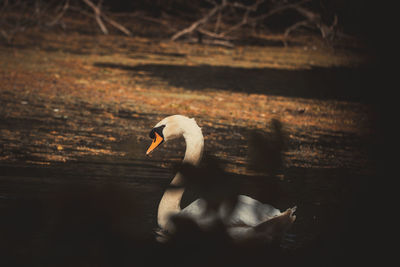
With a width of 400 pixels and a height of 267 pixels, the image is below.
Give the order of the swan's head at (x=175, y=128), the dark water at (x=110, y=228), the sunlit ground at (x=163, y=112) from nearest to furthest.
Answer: the dark water at (x=110, y=228) → the sunlit ground at (x=163, y=112) → the swan's head at (x=175, y=128)

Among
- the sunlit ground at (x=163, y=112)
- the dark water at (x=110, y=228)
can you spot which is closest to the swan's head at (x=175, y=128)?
the sunlit ground at (x=163, y=112)

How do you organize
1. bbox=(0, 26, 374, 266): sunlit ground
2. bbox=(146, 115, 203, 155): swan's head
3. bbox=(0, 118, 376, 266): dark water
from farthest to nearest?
bbox=(146, 115, 203, 155): swan's head, bbox=(0, 26, 374, 266): sunlit ground, bbox=(0, 118, 376, 266): dark water

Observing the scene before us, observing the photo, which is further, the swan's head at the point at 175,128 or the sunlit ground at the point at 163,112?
the swan's head at the point at 175,128

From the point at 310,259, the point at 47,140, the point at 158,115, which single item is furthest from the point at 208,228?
the point at 158,115

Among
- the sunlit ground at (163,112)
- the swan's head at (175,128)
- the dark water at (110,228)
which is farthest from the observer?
the swan's head at (175,128)

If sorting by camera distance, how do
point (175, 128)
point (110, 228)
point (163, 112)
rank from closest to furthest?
point (110, 228) < point (175, 128) < point (163, 112)

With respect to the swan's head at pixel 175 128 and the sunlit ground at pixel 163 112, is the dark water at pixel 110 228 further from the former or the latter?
the swan's head at pixel 175 128

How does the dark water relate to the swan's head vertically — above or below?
below

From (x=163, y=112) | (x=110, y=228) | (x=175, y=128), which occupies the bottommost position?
(x=110, y=228)

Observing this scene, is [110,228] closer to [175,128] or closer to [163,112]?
[175,128]

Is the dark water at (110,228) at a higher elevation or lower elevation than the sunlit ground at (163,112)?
lower

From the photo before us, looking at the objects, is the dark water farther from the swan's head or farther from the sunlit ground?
the swan's head

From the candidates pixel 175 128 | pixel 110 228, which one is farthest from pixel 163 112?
pixel 110 228

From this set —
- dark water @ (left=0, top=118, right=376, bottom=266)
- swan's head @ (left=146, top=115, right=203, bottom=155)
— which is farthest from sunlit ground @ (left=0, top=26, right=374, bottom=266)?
swan's head @ (left=146, top=115, right=203, bottom=155)
